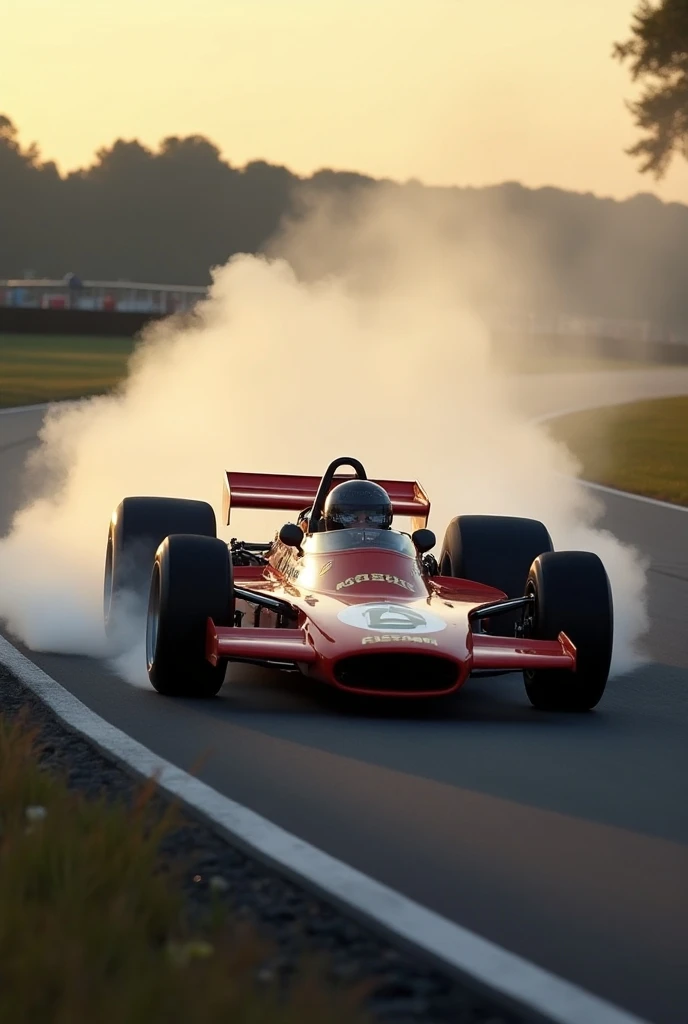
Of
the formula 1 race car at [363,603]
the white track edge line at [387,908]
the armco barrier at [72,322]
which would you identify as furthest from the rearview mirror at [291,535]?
the armco barrier at [72,322]

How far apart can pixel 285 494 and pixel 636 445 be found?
21.4 metres

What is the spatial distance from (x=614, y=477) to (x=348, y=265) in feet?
20.5

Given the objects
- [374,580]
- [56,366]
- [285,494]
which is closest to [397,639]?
[374,580]

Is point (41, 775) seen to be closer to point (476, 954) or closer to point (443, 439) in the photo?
point (476, 954)

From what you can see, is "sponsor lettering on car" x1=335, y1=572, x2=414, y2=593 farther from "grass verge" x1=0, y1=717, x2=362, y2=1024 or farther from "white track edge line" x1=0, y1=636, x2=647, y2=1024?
"grass verge" x1=0, y1=717, x2=362, y2=1024

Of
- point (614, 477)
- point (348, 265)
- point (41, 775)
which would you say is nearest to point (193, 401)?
point (614, 477)

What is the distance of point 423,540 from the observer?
10555mm

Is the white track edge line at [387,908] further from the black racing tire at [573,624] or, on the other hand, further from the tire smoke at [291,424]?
the tire smoke at [291,424]

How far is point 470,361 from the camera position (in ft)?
76.9

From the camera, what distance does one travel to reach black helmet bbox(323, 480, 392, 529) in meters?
10.2

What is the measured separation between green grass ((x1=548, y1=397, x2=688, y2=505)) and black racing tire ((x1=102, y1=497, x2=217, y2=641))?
1246 centimetres

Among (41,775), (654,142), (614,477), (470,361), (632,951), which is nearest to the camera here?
(632,951)

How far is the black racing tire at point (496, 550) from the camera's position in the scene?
11.0m

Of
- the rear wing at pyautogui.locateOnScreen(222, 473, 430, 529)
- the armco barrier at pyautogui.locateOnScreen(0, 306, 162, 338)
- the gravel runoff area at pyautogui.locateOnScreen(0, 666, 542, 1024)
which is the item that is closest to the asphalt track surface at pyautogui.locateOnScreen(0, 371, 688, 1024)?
the gravel runoff area at pyautogui.locateOnScreen(0, 666, 542, 1024)
